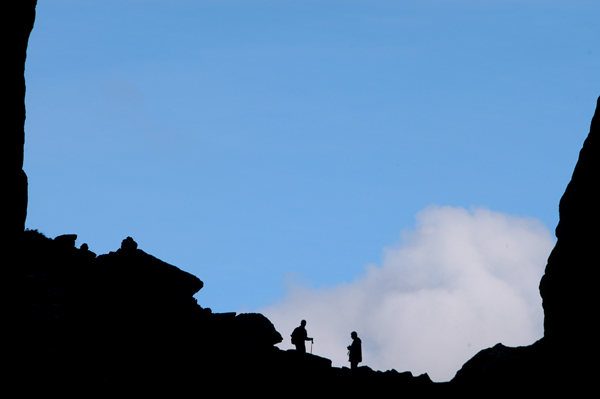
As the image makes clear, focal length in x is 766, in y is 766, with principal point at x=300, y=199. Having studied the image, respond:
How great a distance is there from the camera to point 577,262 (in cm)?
2152

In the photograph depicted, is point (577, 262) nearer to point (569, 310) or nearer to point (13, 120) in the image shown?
point (569, 310)

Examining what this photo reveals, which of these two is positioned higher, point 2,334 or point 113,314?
point 113,314

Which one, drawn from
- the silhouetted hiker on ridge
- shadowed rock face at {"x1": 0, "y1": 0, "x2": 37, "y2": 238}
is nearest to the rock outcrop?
the silhouetted hiker on ridge

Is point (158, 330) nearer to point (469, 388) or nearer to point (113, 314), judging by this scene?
point (113, 314)

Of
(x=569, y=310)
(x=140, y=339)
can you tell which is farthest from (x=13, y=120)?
(x=569, y=310)

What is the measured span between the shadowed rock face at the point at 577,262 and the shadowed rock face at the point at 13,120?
554 inches

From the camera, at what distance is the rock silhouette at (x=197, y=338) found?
20.7 m

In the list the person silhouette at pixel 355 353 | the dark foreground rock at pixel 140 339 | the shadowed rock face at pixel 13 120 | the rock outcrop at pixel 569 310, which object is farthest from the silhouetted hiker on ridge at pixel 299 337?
the shadowed rock face at pixel 13 120

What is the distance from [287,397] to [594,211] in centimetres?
1063

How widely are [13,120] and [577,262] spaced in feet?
51.3

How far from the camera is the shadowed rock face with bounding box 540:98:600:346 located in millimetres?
20141

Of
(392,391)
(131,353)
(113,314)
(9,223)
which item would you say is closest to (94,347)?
(131,353)

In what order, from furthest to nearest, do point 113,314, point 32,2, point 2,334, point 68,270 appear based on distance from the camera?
point 68,270 < point 113,314 < point 32,2 < point 2,334

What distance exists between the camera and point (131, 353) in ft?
77.3
